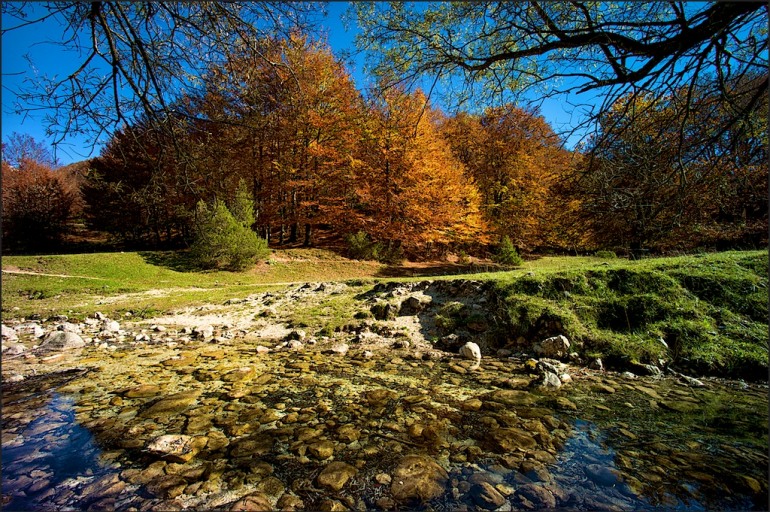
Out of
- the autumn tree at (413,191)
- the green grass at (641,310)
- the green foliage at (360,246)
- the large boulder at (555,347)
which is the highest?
the autumn tree at (413,191)

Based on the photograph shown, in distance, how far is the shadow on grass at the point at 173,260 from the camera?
17503 mm

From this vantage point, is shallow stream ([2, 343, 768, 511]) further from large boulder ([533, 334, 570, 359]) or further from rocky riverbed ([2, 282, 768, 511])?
large boulder ([533, 334, 570, 359])

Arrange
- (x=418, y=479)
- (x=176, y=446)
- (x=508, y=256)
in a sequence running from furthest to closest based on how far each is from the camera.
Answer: (x=508, y=256), (x=176, y=446), (x=418, y=479)

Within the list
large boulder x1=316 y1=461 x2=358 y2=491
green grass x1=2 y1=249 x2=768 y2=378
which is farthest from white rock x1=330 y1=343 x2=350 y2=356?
large boulder x1=316 y1=461 x2=358 y2=491

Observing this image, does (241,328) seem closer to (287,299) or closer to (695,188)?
(287,299)

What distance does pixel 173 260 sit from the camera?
1864 cm

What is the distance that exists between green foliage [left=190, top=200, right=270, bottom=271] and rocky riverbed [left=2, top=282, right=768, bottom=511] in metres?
10.5

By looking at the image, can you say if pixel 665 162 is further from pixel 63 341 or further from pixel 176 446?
pixel 63 341

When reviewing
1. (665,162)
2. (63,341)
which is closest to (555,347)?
(665,162)

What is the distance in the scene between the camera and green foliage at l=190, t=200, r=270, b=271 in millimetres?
16531

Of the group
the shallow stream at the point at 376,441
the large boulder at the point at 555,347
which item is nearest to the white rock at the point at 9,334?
the shallow stream at the point at 376,441

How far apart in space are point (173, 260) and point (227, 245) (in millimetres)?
4282

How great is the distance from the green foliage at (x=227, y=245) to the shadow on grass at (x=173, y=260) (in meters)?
0.50

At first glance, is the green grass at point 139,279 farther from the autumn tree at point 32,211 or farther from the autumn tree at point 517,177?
the autumn tree at point 32,211
